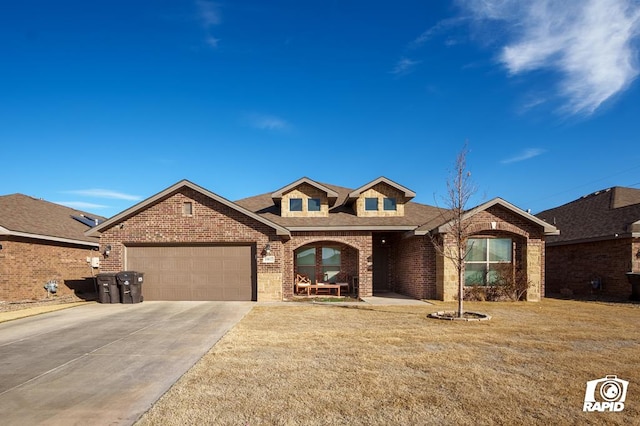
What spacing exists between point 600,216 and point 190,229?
66.8 feet

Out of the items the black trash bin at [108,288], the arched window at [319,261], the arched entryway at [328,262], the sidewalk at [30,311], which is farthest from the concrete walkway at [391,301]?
the sidewalk at [30,311]

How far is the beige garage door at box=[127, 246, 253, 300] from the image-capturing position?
15.3 metres

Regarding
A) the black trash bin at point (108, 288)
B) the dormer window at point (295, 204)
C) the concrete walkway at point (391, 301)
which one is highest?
the dormer window at point (295, 204)

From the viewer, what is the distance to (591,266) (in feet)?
59.7

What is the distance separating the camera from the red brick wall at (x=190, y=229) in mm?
15156

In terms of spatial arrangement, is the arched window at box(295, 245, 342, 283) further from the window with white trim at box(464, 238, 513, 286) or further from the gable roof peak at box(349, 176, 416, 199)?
the window with white trim at box(464, 238, 513, 286)

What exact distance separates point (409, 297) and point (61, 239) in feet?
53.1

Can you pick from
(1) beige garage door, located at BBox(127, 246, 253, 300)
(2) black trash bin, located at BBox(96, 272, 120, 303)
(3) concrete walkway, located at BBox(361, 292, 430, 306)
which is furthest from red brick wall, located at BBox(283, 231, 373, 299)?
(2) black trash bin, located at BBox(96, 272, 120, 303)

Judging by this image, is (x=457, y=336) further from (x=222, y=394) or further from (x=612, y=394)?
(x=222, y=394)

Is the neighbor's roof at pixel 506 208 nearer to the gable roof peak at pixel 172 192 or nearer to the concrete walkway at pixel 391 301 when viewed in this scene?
the concrete walkway at pixel 391 301

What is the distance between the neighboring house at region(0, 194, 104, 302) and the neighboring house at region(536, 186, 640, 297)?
2516 centimetres

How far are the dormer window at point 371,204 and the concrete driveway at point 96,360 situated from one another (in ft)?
28.9

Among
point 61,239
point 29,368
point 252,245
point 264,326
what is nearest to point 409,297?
point 252,245

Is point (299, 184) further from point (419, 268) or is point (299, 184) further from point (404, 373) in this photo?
point (404, 373)
